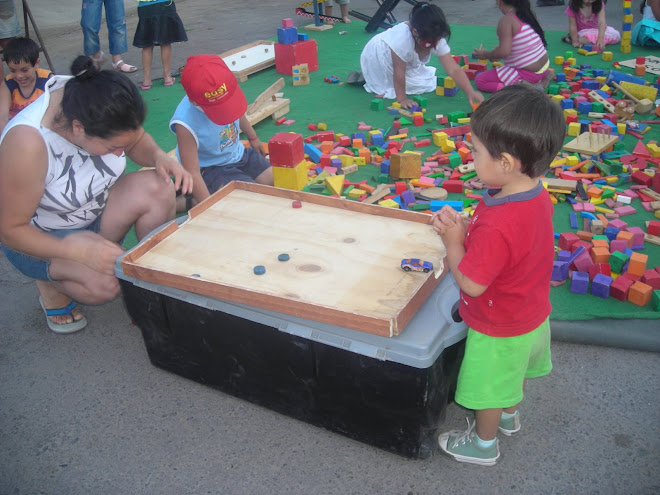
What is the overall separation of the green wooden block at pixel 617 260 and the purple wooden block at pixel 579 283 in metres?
0.19

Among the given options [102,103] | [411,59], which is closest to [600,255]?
[102,103]

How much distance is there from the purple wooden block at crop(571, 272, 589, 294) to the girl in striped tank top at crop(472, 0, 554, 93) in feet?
10.1

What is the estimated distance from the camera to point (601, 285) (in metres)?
2.81

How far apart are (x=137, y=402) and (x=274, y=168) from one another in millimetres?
1795

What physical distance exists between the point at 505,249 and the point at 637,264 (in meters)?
1.49

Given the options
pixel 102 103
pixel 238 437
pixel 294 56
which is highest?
pixel 102 103

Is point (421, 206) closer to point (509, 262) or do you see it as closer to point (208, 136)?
point (208, 136)

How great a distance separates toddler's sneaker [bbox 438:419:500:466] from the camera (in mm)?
2113

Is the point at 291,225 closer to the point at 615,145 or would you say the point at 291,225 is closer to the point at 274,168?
the point at 274,168

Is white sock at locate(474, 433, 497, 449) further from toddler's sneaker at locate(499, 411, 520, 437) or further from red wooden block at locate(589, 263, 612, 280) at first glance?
red wooden block at locate(589, 263, 612, 280)

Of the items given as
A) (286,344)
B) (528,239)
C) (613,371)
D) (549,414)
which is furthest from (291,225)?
(613,371)

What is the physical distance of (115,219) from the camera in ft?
9.03

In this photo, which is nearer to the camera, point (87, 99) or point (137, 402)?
point (87, 99)

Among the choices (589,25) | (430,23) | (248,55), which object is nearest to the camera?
(430,23)
